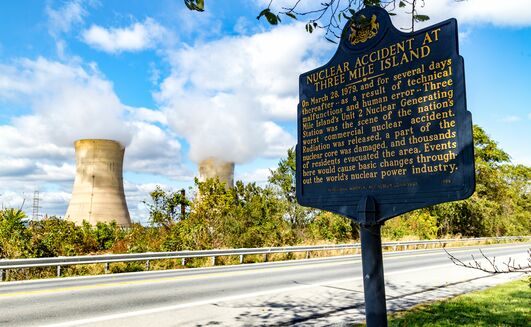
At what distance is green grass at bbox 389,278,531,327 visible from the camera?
620 centimetres

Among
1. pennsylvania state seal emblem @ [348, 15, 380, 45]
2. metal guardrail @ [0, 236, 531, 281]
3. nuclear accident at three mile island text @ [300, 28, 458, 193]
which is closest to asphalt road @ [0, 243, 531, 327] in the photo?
metal guardrail @ [0, 236, 531, 281]

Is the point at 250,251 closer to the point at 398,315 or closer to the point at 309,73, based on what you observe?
the point at 398,315

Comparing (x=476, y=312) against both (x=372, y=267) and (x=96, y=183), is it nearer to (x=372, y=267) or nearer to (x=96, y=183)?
(x=372, y=267)

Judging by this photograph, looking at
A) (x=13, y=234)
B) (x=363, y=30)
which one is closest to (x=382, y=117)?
(x=363, y=30)

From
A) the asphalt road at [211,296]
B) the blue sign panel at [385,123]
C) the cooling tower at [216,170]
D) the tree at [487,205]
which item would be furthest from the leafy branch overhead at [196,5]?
the cooling tower at [216,170]

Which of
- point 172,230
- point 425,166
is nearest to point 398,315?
point 425,166

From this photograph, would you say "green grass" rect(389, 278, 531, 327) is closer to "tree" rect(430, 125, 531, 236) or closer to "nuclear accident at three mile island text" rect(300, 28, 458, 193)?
"nuclear accident at three mile island text" rect(300, 28, 458, 193)

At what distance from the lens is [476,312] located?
690 centimetres

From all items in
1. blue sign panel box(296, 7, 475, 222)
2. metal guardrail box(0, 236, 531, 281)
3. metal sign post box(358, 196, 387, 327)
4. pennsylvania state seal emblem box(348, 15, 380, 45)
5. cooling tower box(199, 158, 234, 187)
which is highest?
cooling tower box(199, 158, 234, 187)

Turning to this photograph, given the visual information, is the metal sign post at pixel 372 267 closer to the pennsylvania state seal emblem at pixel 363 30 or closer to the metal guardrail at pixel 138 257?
the pennsylvania state seal emblem at pixel 363 30

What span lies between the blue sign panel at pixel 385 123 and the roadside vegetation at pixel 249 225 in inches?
427

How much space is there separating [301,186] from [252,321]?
255cm

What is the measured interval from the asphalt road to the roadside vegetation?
3.81 meters

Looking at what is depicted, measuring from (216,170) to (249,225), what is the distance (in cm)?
2377
